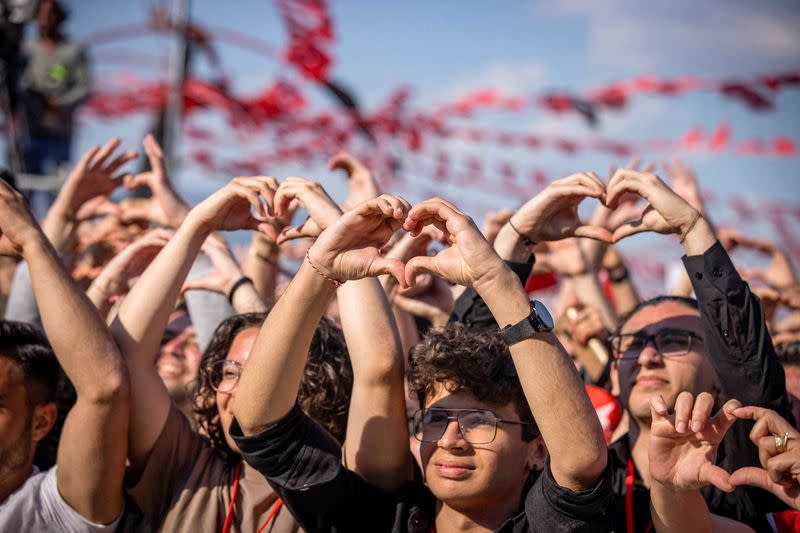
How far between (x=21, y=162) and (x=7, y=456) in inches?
174

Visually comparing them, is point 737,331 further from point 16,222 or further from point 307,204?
point 16,222

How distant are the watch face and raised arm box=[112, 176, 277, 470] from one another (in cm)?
80

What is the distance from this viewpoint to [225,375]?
2.33 meters

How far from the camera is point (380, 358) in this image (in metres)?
2.06

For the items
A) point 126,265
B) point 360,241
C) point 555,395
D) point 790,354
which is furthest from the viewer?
point 790,354

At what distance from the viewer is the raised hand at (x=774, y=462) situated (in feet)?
5.01

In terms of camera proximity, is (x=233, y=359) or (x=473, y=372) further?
(x=233, y=359)

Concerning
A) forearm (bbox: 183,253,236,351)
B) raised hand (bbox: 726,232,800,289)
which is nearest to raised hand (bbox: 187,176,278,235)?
forearm (bbox: 183,253,236,351)

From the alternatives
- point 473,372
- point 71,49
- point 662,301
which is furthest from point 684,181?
point 71,49

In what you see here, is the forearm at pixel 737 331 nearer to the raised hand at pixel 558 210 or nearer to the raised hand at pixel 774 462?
the raised hand at pixel 558 210

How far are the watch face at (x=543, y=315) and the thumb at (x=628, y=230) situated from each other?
507 mm

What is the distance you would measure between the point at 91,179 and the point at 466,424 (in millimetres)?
1856

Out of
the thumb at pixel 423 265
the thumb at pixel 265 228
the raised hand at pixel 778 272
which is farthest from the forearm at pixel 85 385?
the raised hand at pixel 778 272

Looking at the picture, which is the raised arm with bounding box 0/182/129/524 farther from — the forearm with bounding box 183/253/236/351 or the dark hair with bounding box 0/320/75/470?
the forearm with bounding box 183/253/236/351
